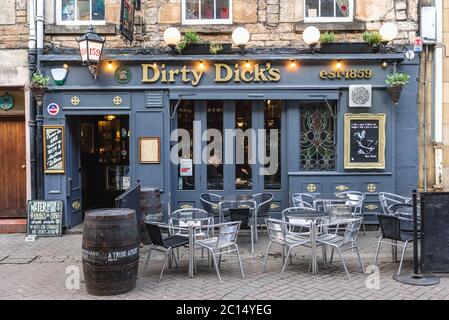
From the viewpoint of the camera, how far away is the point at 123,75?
982 cm

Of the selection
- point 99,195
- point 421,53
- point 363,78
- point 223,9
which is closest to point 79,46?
point 223,9

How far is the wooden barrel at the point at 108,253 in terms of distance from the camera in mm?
5914

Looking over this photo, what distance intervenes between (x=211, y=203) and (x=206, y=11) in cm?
407

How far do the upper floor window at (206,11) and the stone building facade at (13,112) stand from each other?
10.7ft

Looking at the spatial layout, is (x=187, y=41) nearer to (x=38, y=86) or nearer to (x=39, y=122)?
(x=38, y=86)

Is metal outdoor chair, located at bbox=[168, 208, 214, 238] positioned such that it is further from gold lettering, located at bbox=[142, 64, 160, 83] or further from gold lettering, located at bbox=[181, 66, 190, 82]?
gold lettering, located at bbox=[142, 64, 160, 83]

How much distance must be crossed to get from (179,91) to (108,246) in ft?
15.2

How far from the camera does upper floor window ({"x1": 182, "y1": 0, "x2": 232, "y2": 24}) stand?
10.1 m

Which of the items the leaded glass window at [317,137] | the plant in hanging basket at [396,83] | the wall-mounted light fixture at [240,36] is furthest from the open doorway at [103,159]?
the plant in hanging basket at [396,83]

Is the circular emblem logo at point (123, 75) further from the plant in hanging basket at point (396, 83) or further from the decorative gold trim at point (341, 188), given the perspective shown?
the plant in hanging basket at point (396, 83)

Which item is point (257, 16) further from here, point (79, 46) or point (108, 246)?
point (108, 246)

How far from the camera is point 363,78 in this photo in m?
9.77

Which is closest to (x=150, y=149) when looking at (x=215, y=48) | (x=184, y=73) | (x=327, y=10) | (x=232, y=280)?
(x=184, y=73)

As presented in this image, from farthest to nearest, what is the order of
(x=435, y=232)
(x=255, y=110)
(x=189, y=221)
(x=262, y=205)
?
(x=255, y=110) → (x=262, y=205) → (x=189, y=221) → (x=435, y=232)
